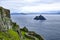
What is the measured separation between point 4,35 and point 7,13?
42.2 feet

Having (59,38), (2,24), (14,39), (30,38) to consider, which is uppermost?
(2,24)

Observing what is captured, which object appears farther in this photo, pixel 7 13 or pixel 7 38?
pixel 7 13

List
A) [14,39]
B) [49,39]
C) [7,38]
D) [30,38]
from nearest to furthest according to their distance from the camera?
[7,38] → [14,39] → [30,38] → [49,39]

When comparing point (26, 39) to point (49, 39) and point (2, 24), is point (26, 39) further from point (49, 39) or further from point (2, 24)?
point (49, 39)

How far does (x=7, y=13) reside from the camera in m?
42.4

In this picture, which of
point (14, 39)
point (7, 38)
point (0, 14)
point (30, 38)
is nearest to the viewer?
point (7, 38)

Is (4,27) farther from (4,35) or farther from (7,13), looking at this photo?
(7,13)

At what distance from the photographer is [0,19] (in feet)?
108

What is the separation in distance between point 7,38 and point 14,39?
2.29 meters

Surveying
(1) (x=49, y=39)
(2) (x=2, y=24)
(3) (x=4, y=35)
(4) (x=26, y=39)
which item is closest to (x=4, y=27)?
(2) (x=2, y=24)

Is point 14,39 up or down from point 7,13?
down

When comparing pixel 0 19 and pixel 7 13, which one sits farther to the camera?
pixel 7 13

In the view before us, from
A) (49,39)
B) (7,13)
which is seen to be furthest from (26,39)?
(49,39)

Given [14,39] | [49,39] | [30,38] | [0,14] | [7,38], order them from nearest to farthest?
[7,38] → [14,39] → [0,14] → [30,38] → [49,39]
